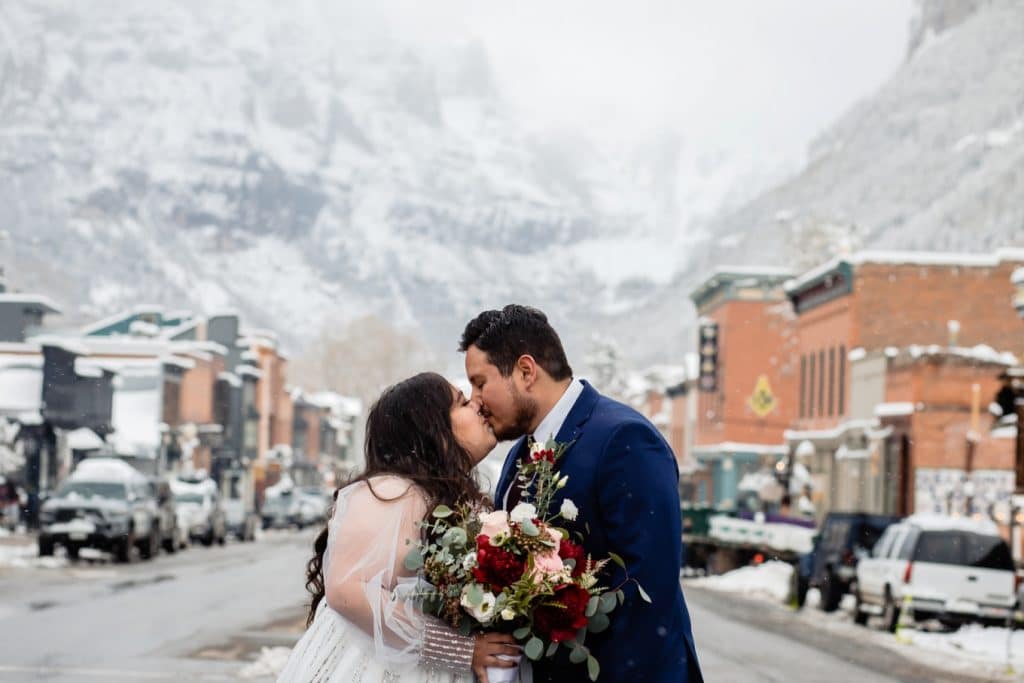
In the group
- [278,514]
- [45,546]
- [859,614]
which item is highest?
[859,614]

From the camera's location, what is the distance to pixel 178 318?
4279 inches

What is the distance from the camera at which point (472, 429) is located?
18.4ft

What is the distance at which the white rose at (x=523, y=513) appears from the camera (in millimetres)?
5137

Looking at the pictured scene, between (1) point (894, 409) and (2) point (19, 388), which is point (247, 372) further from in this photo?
(1) point (894, 409)

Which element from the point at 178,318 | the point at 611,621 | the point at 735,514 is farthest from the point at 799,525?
the point at 178,318

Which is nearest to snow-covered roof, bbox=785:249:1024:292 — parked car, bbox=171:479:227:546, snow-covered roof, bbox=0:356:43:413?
parked car, bbox=171:479:227:546

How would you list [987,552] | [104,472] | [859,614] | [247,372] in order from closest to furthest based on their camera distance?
[987,552] < [859,614] < [104,472] < [247,372]

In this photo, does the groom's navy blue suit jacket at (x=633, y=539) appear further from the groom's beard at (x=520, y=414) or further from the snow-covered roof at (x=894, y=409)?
the snow-covered roof at (x=894, y=409)

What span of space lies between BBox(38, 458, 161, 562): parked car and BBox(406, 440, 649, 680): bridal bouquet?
1277 inches

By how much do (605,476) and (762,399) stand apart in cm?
7085

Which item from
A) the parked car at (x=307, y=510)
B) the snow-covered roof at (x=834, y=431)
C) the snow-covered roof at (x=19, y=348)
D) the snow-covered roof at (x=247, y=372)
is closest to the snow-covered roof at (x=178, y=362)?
the snow-covered roof at (x=19, y=348)

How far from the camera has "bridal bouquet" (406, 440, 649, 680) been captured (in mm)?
5047

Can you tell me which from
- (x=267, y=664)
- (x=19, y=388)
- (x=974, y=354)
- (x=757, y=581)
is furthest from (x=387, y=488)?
(x=19, y=388)

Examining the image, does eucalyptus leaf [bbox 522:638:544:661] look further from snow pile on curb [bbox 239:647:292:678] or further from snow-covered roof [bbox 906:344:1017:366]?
snow-covered roof [bbox 906:344:1017:366]
